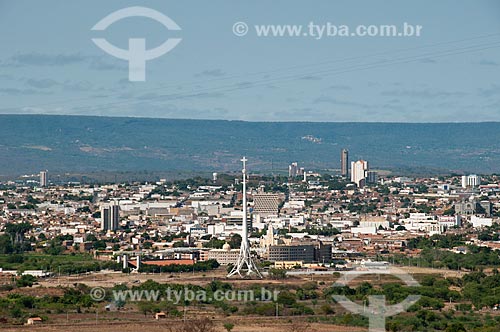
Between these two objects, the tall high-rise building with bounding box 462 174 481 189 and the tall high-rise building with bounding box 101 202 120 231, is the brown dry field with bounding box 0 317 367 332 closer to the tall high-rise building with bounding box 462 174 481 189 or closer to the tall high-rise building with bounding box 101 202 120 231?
the tall high-rise building with bounding box 101 202 120 231

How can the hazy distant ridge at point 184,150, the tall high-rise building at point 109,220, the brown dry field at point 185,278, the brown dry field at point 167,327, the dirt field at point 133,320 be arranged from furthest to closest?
1. the hazy distant ridge at point 184,150
2. the tall high-rise building at point 109,220
3. the brown dry field at point 185,278
4. the dirt field at point 133,320
5. the brown dry field at point 167,327

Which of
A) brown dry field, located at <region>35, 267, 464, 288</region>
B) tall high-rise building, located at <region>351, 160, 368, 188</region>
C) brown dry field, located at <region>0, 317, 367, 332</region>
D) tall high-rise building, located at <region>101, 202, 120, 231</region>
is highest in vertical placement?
tall high-rise building, located at <region>351, 160, 368, 188</region>

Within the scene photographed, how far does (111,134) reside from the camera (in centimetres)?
19538

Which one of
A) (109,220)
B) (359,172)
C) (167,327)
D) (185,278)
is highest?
(359,172)

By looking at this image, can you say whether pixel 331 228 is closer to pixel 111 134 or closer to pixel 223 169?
pixel 223 169

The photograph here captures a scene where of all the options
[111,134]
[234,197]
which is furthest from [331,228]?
[111,134]

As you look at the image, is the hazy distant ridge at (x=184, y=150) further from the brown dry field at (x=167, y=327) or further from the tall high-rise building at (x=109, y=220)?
the brown dry field at (x=167, y=327)

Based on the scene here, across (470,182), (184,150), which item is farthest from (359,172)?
(184,150)

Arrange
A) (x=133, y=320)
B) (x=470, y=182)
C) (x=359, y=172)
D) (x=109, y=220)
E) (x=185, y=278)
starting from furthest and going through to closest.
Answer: (x=359, y=172)
(x=470, y=182)
(x=109, y=220)
(x=185, y=278)
(x=133, y=320)

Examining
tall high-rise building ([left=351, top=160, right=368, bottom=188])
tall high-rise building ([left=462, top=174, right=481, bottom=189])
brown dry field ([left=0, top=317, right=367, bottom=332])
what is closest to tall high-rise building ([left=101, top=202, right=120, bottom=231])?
brown dry field ([left=0, top=317, right=367, bottom=332])

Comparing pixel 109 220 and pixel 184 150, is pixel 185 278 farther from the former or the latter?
pixel 184 150

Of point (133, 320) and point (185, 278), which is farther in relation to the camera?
point (185, 278)

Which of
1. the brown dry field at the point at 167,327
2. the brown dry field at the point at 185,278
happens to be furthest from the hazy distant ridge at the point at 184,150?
the brown dry field at the point at 167,327

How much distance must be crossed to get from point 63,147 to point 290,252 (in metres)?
128
